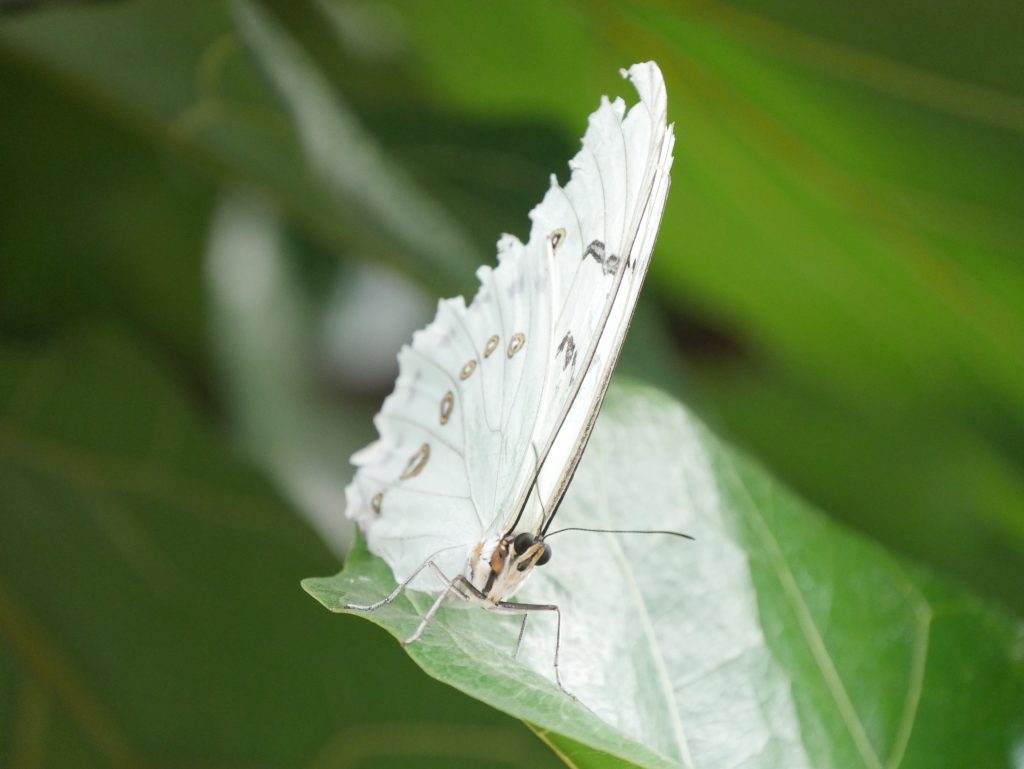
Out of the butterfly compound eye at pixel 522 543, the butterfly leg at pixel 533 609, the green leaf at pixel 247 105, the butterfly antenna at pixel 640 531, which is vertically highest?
the green leaf at pixel 247 105

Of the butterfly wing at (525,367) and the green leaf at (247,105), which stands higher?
the green leaf at (247,105)

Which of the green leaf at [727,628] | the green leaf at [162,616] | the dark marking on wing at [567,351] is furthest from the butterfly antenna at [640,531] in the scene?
the green leaf at [162,616]

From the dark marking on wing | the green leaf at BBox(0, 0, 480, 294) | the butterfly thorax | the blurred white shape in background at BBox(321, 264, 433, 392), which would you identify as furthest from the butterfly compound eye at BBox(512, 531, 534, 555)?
the blurred white shape in background at BBox(321, 264, 433, 392)

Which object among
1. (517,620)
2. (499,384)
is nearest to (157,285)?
(499,384)

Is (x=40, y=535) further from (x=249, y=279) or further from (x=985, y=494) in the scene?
(x=985, y=494)

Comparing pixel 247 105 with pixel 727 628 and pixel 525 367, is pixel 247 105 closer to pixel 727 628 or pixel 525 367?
pixel 525 367

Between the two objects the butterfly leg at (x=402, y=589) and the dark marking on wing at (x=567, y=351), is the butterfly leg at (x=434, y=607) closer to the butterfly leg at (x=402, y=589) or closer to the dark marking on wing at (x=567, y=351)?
the butterfly leg at (x=402, y=589)
